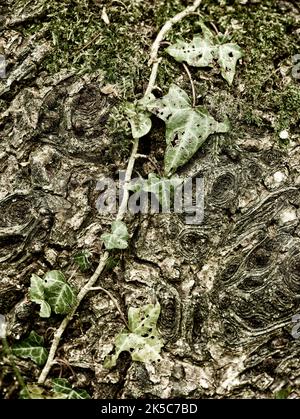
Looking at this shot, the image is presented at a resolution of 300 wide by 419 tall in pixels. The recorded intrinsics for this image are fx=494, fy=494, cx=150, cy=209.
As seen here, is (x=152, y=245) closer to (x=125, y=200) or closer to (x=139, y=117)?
(x=125, y=200)

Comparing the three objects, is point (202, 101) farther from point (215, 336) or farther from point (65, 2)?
point (215, 336)

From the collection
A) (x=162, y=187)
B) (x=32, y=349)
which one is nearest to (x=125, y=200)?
(x=162, y=187)

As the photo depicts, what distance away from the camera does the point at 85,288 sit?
5.47ft

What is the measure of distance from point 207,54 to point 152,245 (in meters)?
0.73

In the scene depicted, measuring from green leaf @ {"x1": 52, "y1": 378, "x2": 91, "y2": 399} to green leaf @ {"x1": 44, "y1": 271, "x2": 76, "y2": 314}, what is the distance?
0.22 m

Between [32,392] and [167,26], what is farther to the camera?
[167,26]

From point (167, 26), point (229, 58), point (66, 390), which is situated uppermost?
point (167, 26)

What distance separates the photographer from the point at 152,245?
5.53 feet

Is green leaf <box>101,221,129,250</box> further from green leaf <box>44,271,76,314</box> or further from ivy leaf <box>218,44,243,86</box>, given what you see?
ivy leaf <box>218,44,243,86</box>

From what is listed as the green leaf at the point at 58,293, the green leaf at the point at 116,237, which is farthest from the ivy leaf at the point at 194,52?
the green leaf at the point at 58,293

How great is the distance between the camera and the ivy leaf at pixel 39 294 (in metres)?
1.61

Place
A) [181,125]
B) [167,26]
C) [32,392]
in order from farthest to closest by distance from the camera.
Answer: [167,26] → [181,125] → [32,392]

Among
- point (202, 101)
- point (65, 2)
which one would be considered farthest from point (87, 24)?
point (202, 101)

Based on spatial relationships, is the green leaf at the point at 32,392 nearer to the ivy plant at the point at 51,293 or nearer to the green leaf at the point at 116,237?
the ivy plant at the point at 51,293
